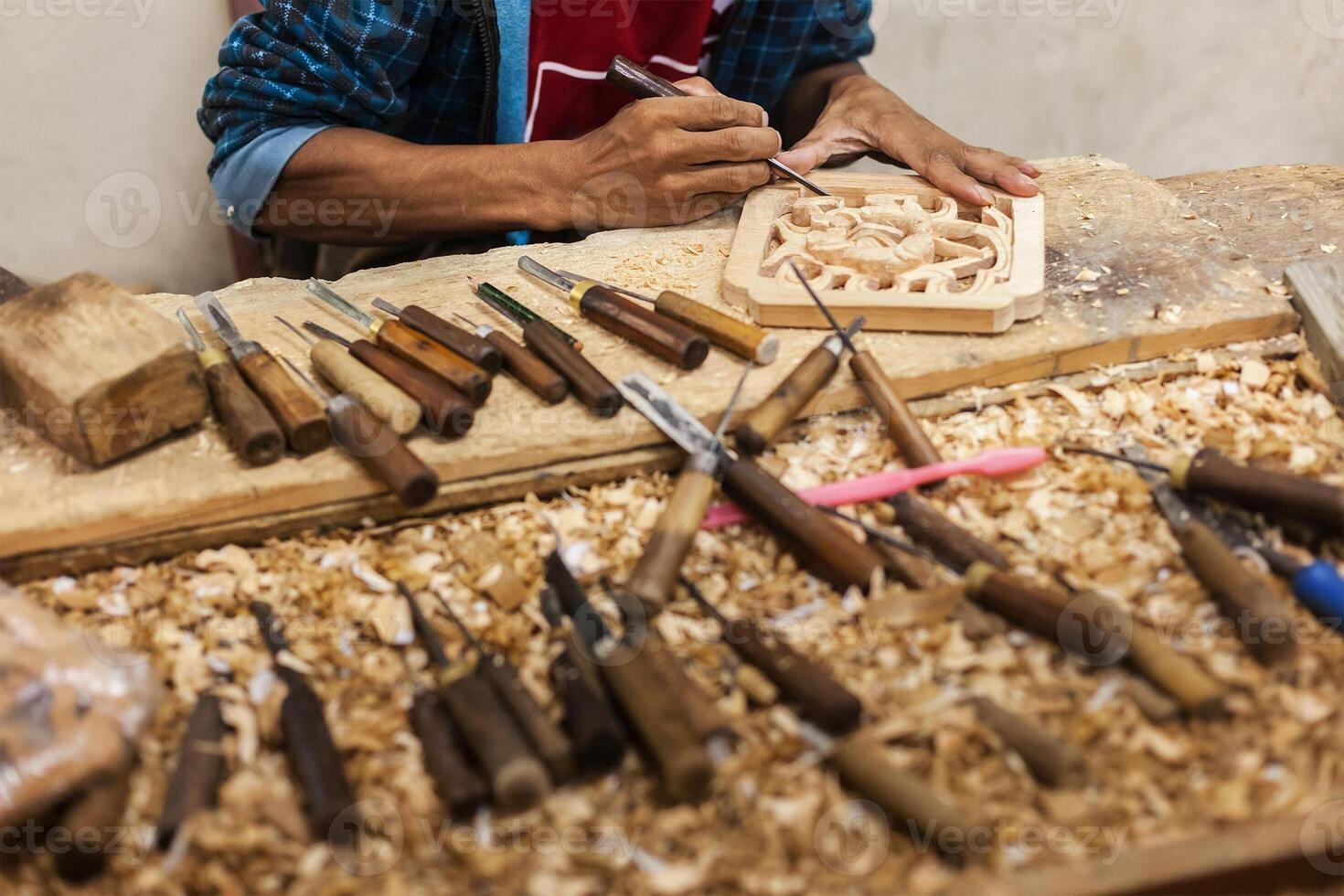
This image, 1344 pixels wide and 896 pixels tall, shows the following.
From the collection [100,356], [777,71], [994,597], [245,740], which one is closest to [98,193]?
[100,356]

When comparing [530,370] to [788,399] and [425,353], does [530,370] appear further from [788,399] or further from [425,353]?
[788,399]

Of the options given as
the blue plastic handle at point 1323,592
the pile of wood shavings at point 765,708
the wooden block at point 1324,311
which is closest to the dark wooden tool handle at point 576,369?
the pile of wood shavings at point 765,708

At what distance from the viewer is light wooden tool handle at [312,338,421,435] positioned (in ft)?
4.82

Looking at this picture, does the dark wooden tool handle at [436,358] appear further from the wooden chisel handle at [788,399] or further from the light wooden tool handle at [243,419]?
the wooden chisel handle at [788,399]

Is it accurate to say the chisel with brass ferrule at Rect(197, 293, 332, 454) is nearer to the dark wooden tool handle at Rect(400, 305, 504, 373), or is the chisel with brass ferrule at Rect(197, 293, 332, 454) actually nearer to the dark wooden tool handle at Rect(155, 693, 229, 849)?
the dark wooden tool handle at Rect(400, 305, 504, 373)

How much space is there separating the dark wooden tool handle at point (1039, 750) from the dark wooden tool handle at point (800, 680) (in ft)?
0.49

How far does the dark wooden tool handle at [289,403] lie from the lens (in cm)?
145

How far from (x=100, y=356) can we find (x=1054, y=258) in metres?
1.60

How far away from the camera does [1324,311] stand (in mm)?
1684

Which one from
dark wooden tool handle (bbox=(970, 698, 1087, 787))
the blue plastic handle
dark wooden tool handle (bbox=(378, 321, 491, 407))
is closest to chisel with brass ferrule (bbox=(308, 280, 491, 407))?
dark wooden tool handle (bbox=(378, 321, 491, 407))

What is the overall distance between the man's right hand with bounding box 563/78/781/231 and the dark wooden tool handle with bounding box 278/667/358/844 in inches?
47.6

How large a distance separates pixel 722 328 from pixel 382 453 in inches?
22.7

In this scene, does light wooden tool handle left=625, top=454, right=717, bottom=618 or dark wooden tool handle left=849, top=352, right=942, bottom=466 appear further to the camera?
dark wooden tool handle left=849, top=352, right=942, bottom=466

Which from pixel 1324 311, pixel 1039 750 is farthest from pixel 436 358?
pixel 1324 311
